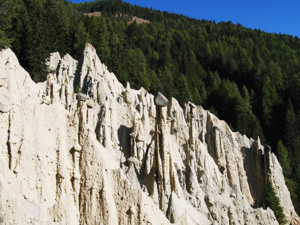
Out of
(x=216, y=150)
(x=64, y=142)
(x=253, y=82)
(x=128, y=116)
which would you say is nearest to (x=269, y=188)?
(x=216, y=150)

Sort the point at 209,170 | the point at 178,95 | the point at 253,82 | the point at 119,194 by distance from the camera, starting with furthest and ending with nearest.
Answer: the point at 253,82 < the point at 178,95 < the point at 209,170 < the point at 119,194

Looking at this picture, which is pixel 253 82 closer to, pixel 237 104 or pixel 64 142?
pixel 237 104

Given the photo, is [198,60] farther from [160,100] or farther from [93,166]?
[93,166]

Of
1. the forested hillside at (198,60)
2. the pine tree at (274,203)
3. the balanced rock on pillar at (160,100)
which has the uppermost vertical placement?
the forested hillside at (198,60)

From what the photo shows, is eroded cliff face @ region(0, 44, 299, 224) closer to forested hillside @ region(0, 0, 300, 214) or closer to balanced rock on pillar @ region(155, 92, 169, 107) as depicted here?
balanced rock on pillar @ region(155, 92, 169, 107)

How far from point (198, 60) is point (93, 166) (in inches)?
2999

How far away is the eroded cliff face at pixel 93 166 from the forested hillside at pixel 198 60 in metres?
5.96

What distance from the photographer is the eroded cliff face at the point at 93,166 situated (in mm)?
15539

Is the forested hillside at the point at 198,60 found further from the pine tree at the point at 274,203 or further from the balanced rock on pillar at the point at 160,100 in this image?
the balanced rock on pillar at the point at 160,100

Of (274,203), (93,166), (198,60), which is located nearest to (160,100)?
(93,166)

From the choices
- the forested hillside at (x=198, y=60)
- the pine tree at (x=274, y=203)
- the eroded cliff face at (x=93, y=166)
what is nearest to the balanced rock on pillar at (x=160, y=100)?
the eroded cliff face at (x=93, y=166)

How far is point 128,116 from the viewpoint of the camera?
93.4ft

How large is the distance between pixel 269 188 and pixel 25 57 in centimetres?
2998

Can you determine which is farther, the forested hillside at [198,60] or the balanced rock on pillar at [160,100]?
the forested hillside at [198,60]
